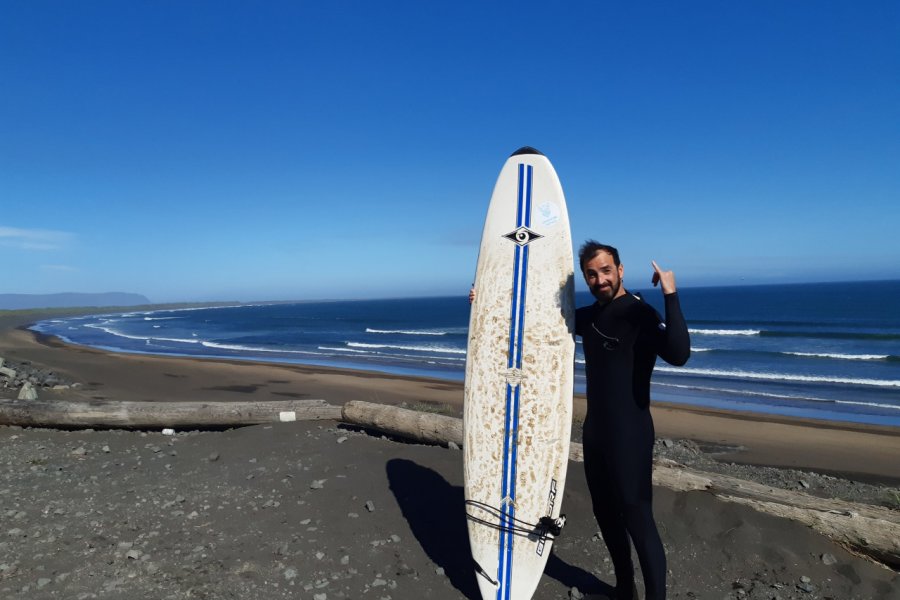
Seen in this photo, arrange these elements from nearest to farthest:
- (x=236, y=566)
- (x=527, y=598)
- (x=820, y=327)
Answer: (x=527, y=598) < (x=236, y=566) < (x=820, y=327)

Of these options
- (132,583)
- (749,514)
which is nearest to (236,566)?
(132,583)

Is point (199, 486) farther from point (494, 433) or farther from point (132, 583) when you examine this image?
point (494, 433)

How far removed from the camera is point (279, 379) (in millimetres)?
16859

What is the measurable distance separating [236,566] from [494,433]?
6.20 ft

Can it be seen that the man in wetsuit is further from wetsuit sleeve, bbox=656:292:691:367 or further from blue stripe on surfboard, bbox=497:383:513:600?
blue stripe on surfboard, bbox=497:383:513:600

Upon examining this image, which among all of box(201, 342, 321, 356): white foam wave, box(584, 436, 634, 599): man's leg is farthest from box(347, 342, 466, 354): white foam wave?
box(584, 436, 634, 599): man's leg

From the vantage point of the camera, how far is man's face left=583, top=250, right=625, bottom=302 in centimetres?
283

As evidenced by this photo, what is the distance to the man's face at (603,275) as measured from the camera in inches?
111

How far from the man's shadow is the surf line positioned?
30 centimetres

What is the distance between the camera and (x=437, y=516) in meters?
4.21

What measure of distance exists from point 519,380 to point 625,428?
932 mm

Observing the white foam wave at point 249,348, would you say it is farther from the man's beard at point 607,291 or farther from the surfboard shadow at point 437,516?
the man's beard at point 607,291

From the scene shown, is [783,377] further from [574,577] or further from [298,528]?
[298,528]

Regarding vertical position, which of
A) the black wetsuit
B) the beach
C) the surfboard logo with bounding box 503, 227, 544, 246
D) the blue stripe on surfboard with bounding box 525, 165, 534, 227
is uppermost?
the blue stripe on surfboard with bounding box 525, 165, 534, 227
